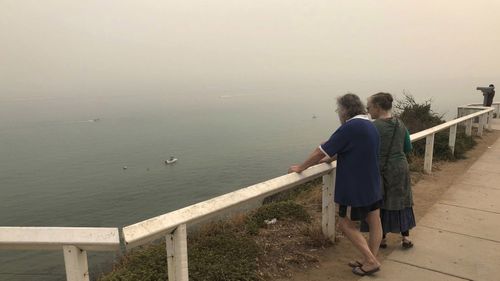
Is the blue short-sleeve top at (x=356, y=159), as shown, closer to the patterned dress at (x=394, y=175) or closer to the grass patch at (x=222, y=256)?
the patterned dress at (x=394, y=175)

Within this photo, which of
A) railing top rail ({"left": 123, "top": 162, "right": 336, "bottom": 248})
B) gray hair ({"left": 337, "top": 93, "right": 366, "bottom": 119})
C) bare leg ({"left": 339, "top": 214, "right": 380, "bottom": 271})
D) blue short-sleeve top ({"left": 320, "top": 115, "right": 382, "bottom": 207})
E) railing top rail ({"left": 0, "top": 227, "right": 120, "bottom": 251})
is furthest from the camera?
bare leg ({"left": 339, "top": 214, "right": 380, "bottom": 271})

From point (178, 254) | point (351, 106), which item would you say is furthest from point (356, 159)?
point (178, 254)

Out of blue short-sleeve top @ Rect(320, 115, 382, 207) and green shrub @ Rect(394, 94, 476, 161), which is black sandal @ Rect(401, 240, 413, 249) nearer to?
blue short-sleeve top @ Rect(320, 115, 382, 207)

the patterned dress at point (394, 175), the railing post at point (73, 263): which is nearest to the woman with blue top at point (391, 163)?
the patterned dress at point (394, 175)

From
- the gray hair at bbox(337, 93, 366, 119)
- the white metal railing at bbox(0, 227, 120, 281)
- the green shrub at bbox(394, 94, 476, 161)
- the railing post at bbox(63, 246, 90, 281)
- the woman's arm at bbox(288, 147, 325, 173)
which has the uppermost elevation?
the gray hair at bbox(337, 93, 366, 119)

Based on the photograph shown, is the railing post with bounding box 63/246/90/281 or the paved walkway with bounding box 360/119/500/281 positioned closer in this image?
the railing post with bounding box 63/246/90/281

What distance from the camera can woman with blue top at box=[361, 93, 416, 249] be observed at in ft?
13.7

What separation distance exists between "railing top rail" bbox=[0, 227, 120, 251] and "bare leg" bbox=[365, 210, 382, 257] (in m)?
2.51

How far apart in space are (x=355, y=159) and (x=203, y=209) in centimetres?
143

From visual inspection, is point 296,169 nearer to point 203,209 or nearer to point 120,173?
point 203,209

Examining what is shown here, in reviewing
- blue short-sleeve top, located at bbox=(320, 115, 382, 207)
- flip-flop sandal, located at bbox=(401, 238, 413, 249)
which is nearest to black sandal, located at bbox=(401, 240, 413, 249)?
flip-flop sandal, located at bbox=(401, 238, 413, 249)

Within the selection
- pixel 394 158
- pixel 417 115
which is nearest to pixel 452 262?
pixel 394 158

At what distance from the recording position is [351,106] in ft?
12.1

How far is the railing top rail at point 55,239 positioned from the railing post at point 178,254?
506 mm
